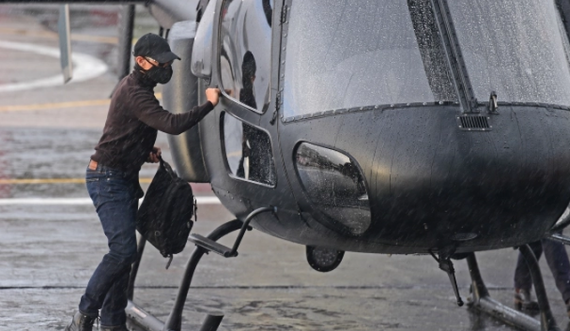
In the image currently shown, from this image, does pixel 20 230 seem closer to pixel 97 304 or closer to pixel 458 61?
pixel 97 304

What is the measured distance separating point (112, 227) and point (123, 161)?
37 centimetres

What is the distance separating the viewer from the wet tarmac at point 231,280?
22.2 feet

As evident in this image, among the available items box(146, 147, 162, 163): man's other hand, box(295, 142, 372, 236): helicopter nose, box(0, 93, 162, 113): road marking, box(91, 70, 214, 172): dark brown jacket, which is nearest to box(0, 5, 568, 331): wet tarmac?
box(146, 147, 162, 163): man's other hand

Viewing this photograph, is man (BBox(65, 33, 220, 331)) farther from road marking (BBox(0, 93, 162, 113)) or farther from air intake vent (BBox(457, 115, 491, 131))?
road marking (BBox(0, 93, 162, 113))

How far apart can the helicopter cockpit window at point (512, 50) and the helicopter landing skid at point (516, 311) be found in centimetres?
118

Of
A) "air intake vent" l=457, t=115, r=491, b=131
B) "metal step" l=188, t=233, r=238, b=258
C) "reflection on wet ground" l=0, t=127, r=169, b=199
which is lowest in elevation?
"reflection on wet ground" l=0, t=127, r=169, b=199

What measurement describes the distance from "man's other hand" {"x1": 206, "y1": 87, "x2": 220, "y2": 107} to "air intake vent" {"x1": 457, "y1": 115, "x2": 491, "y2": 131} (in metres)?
1.36

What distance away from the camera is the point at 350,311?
6.96 metres

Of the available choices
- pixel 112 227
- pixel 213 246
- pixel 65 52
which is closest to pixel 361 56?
pixel 213 246

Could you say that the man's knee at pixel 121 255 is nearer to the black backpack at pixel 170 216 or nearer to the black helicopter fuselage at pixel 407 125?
the black backpack at pixel 170 216

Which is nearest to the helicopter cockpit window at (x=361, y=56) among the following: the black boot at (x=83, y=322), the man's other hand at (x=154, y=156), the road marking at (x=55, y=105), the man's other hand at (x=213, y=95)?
the man's other hand at (x=213, y=95)

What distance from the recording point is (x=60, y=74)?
1909cm

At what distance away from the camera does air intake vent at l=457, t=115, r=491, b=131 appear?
15.2ft

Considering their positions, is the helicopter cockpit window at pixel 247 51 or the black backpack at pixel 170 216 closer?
the helicopter cockpit window at pixel 247 51
